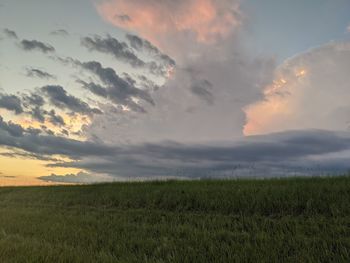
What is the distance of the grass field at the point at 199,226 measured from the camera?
11.2 metres

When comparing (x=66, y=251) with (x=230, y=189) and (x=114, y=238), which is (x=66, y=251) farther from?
(x=230, y=189)

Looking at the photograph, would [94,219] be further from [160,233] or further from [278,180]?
[278,180]

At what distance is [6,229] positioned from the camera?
18375 millimetres

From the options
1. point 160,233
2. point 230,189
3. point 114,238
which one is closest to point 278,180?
point 230,189

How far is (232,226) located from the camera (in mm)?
15602

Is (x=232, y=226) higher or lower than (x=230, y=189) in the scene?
lower

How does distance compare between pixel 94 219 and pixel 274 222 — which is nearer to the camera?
pixel 274 222

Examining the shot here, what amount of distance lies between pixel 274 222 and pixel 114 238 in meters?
6.50

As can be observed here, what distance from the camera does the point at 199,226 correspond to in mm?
15758

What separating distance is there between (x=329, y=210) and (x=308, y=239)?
4563 mm

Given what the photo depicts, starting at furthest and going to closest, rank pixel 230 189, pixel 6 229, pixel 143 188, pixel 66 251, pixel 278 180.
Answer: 1. pixel 143 188
2. pixel 278 180
3. pixel 230 189
4. pixel 6 229
5. pixel 66 251

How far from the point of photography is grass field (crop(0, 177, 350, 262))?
1122cm

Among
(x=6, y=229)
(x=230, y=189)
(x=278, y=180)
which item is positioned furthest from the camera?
(x=278, y=180)

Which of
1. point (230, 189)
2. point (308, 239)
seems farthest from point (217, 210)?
point (308, 239)
